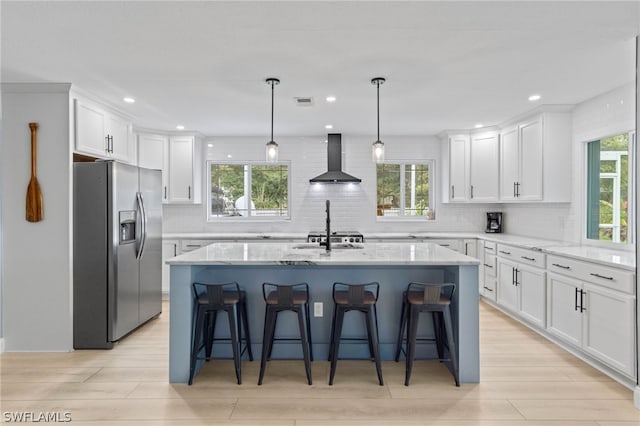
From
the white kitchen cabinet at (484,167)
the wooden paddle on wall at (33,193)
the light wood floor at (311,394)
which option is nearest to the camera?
the light wood floor at (311,394)

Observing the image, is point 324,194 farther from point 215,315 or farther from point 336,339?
point 336,339

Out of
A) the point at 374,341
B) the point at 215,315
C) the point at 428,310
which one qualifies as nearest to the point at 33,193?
the point at 215,315

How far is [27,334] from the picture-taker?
3457mm

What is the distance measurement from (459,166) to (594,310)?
9.77 feet

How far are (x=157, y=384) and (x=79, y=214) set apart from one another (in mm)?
1758

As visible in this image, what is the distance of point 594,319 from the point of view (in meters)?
3.03

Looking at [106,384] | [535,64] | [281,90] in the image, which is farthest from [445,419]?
[281,90]

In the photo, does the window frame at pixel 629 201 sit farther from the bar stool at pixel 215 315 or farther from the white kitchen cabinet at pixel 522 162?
the bar stool at pixel 215 315

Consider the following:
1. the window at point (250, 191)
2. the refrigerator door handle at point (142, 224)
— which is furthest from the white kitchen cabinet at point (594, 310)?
the refrigerator door handle at point (142, 224)

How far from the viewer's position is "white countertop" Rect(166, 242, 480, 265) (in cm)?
280

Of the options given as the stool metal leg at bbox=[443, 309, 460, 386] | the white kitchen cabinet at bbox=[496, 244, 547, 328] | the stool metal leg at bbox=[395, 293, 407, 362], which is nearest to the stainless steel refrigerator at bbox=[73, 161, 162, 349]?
the stool metal leg at bbox=[395, 293, 407, 362]

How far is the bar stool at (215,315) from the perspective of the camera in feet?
9.21

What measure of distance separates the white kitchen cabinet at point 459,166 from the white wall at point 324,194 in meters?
0.36

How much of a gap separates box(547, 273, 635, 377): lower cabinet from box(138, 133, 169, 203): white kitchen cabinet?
4.94 metres
